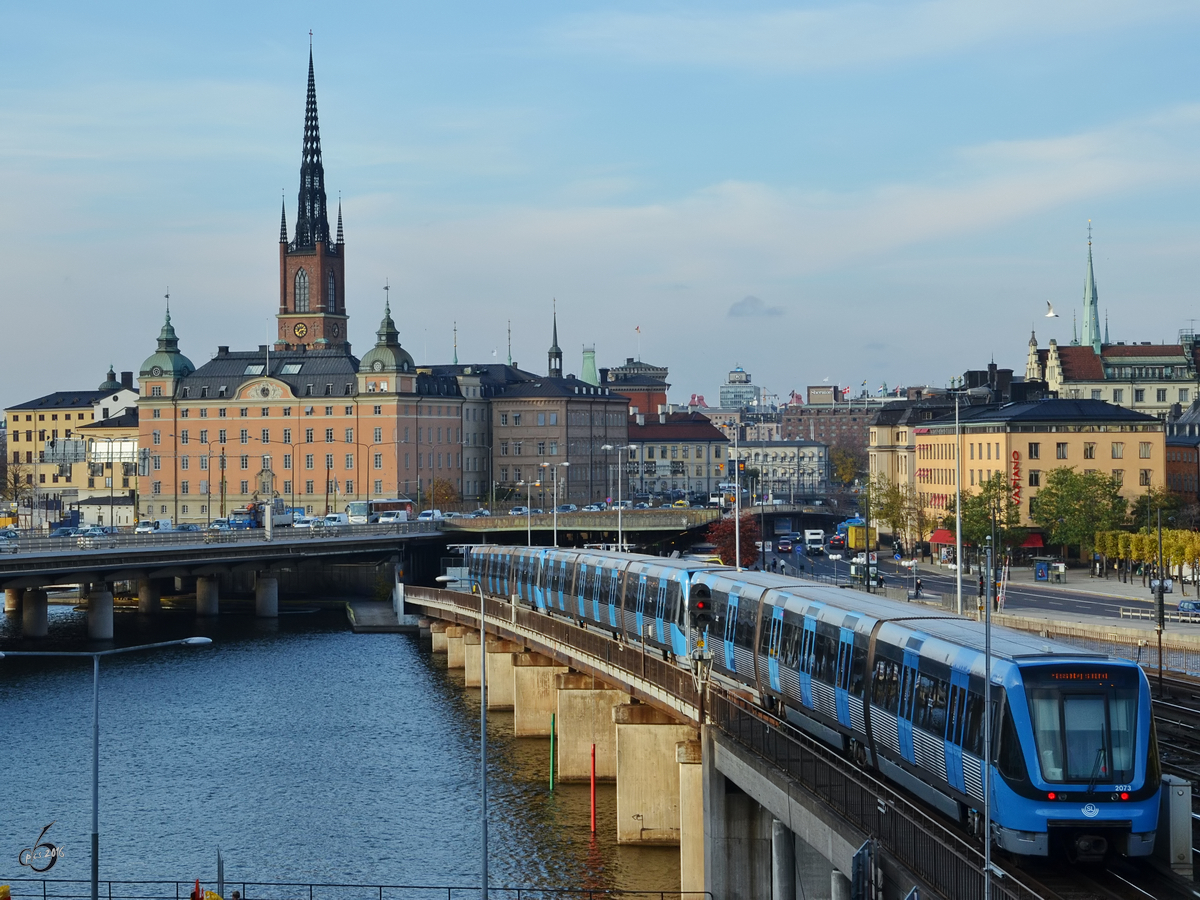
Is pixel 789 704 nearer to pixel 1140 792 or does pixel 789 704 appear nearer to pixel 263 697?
pixel 1140 792

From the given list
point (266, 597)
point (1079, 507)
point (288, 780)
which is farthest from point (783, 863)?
point (266, 597)

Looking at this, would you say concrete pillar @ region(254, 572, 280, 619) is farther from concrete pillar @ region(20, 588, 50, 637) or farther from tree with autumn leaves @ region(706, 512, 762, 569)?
tree with autumn leaves @ region(706, 512, 762, 569)

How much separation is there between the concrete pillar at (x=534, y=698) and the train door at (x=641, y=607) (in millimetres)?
14998

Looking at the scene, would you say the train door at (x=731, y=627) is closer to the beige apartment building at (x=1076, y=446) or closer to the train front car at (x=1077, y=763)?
the train front car at (x=1077, y=763)

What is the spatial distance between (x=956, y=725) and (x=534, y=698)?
1912 inches

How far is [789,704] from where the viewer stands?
41.1 metres

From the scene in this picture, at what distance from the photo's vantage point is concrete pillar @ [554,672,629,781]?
210 ft

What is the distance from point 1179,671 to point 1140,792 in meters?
40.8

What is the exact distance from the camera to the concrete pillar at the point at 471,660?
92.7 m

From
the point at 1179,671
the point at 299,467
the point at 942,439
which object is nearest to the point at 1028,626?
the point at 1179,671

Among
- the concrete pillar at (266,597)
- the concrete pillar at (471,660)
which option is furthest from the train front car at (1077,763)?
the concrete pillar at (266,597)

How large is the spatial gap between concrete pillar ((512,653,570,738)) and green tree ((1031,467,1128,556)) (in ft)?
174

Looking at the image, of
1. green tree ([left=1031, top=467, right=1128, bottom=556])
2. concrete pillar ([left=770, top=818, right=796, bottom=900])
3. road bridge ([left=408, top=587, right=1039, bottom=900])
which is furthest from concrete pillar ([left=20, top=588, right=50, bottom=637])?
concrete pillar ([left=770, top=818, right=796, bottom=900])

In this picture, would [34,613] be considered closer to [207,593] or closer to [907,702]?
[207,593]
